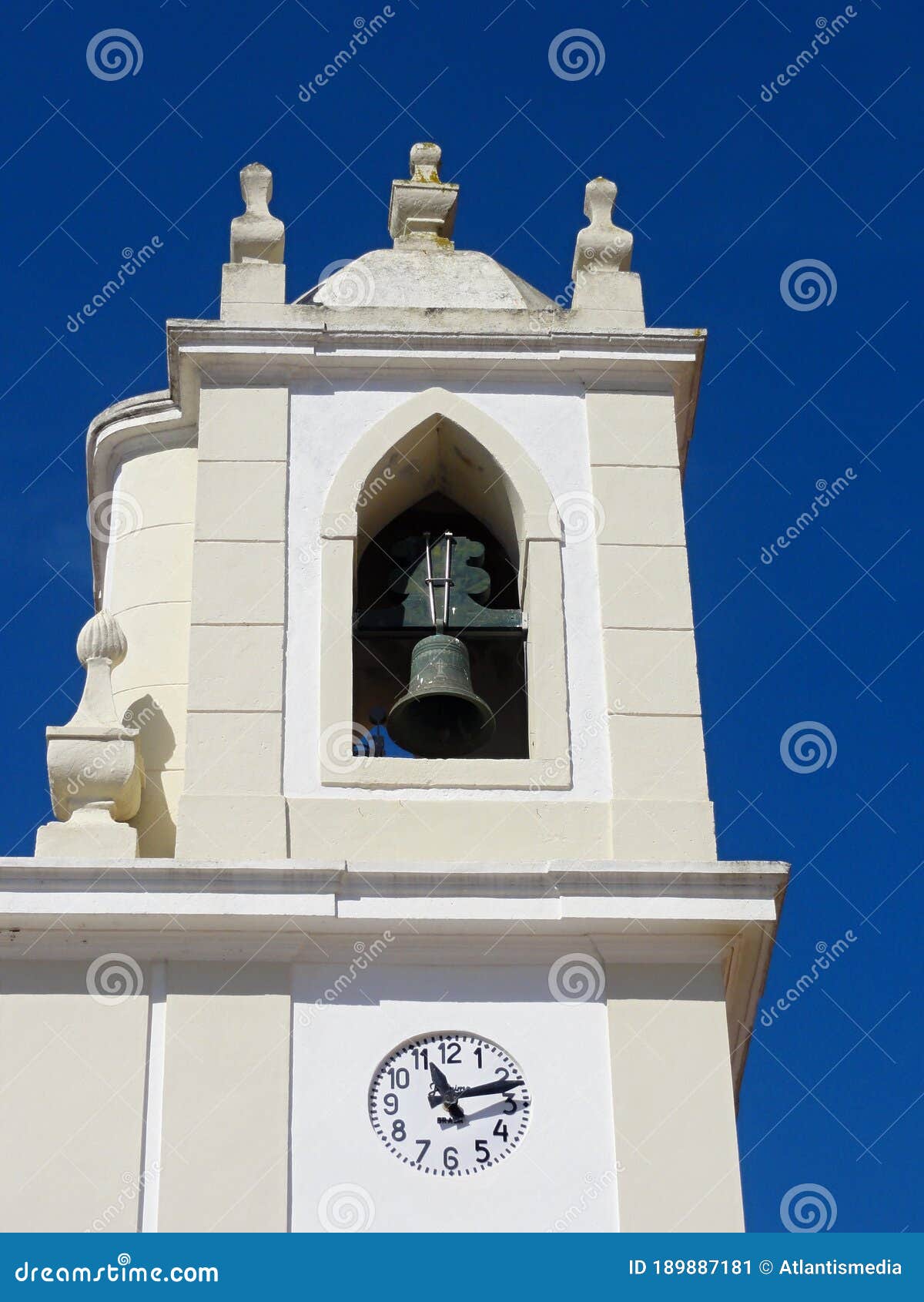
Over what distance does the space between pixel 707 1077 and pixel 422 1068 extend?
1.54 meters

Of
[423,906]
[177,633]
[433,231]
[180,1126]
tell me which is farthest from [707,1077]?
[433,231]

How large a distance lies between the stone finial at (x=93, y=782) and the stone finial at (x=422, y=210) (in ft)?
15.6

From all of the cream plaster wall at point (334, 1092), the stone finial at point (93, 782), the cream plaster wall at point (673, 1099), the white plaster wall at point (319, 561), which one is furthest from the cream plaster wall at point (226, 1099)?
the cream plaster wall at point (673, 1099)

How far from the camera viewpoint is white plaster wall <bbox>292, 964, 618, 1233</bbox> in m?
14.1

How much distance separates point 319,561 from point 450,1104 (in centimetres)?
380

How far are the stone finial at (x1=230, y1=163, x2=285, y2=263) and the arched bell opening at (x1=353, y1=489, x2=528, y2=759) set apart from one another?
1822mm

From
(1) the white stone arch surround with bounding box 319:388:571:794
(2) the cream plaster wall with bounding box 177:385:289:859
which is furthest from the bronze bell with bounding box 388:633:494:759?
(2) the cream plaster wall with bounding box 177:385:289:859

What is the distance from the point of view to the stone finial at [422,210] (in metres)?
19.2

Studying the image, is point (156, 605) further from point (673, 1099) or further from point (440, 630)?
point (673, 1099)

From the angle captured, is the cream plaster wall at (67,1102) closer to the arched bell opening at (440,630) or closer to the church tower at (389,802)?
the church tower at (389,802)

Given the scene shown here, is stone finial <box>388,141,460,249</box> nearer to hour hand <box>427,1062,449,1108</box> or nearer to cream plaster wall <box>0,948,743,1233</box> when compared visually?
cream plaster wall <box>0,948,743,1233</box>

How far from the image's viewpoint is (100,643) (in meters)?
16.2

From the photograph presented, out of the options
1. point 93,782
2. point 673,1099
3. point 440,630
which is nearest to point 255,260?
point 440,630

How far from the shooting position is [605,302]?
18.0 m
